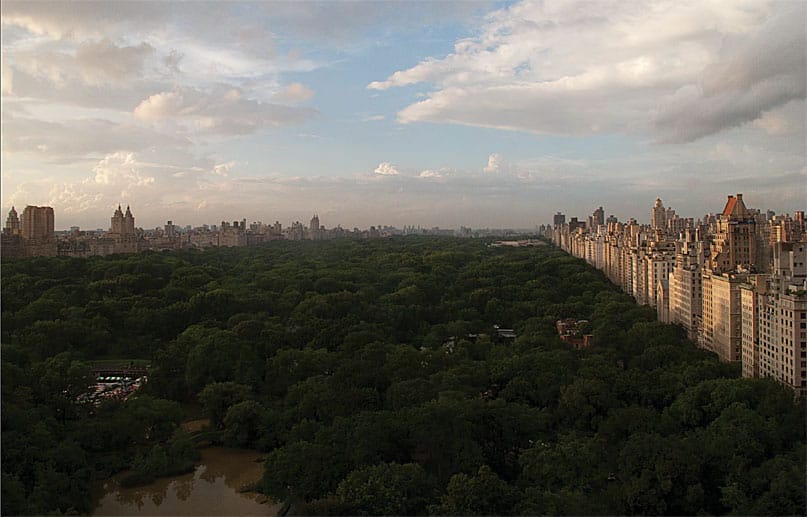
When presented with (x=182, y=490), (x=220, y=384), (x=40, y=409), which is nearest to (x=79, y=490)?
(x=182, y=490)

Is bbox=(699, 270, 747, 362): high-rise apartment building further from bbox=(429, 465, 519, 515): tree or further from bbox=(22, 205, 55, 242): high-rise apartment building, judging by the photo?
bbox=(22, 205, 55, 242): high-rise apartment building

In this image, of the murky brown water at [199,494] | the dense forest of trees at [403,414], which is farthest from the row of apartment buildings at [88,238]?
the murky brown water at [199,494]

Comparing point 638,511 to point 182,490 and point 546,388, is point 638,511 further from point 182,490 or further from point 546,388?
point 182,490

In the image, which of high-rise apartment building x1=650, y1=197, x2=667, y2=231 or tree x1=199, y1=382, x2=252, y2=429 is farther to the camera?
high-rise apartment building x1=650, y1=197, x2=667, y2=231

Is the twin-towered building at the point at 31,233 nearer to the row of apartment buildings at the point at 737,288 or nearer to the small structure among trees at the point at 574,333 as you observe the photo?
the small structure among trees at the point at 574,333

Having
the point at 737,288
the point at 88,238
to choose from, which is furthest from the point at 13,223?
the point at 737,288

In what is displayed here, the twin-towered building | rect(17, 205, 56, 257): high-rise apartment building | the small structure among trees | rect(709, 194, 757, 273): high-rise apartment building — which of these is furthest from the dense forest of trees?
rect(17, 205, 56, 257): high-rise apartment building

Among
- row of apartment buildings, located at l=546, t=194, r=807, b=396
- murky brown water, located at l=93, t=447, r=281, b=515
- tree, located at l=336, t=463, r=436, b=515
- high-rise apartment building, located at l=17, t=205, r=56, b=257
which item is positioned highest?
high-rise apartment building, located at l=17, t=205, r=56, b=257
